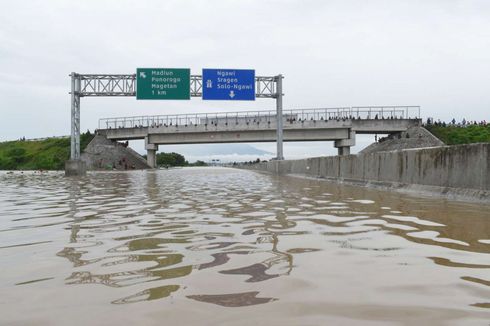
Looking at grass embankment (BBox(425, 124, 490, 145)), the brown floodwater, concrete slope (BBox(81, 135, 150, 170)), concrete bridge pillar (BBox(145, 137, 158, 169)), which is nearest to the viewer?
the brown floodwater

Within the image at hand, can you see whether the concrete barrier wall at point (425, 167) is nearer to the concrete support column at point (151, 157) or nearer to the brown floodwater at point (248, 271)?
the brown floodwater at point (248, 271)

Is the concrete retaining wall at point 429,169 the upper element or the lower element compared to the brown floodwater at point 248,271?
upper

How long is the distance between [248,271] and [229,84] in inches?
1297

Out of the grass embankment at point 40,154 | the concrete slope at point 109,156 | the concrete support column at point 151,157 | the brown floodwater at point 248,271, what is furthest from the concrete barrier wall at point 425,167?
the grass embankment at point 40,154

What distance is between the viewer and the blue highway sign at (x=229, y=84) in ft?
116

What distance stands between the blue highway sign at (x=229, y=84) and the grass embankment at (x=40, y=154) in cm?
3782

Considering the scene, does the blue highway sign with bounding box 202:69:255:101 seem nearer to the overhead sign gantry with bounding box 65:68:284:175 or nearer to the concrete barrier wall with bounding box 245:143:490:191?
the overhead sign gantry with bounding box 65:68:284:175

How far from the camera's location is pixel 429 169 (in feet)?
34.3

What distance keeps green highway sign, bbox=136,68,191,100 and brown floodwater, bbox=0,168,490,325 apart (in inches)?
1203

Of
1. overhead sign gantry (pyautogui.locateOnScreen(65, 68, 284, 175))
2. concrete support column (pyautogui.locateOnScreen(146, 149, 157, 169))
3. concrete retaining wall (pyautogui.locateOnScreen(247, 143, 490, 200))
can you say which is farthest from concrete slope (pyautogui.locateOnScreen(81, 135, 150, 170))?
concrete retaining wall (pyautogui.locateOnScreen(247, 143, 490, 200))

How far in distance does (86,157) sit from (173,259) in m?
60.7

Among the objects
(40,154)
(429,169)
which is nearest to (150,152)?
(40,154)

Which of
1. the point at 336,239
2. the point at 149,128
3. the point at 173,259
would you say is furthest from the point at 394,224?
the point at 149,128

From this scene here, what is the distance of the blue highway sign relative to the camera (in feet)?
116
